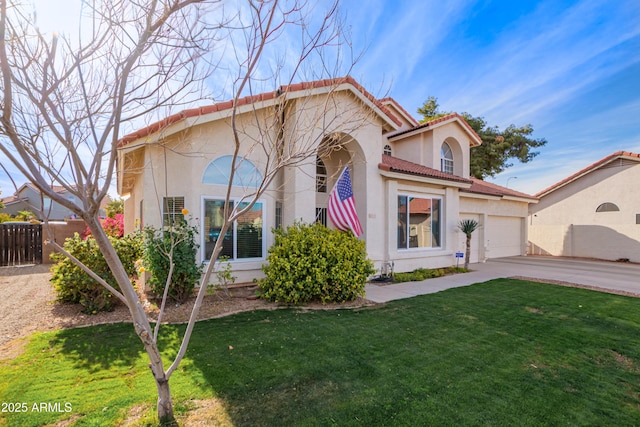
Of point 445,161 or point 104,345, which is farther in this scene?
point 445,161

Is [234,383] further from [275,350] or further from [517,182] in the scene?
[517,182]

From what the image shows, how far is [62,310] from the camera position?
7.89m

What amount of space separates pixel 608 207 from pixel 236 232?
84.3ft

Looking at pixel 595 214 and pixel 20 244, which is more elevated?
pixel 595 214

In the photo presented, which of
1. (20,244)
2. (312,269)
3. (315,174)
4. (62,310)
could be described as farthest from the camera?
(20,244)

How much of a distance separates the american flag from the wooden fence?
16.9 m

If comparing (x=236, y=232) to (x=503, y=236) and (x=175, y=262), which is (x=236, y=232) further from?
(x=503, y=236)

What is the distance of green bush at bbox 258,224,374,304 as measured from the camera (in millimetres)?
8750

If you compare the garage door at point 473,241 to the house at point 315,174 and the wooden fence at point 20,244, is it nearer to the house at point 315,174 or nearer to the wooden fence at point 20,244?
the house at point 315,174

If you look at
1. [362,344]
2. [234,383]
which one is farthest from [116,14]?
[362,344]

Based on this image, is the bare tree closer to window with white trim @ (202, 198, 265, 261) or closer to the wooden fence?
window with white trim @ (202, 198, 265, 261)

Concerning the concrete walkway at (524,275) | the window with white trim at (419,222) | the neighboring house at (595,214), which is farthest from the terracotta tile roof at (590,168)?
the window with white trim at (419,222)

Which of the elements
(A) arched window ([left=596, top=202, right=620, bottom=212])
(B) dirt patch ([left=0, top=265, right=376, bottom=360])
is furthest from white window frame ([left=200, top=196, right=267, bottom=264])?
(A) arched window ([left=596, top=202, right=620, bottom=212])

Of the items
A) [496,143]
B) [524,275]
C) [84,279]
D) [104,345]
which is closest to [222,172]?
[84,279]
